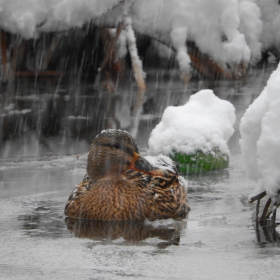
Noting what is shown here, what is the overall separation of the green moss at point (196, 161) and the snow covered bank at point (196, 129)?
24mm

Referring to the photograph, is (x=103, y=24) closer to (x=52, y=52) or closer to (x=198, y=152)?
(x=52, y=52)

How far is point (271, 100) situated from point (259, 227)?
0.99 meters

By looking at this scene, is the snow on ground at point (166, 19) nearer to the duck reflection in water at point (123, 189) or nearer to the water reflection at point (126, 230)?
the duck reflection in water at point (123, 189)

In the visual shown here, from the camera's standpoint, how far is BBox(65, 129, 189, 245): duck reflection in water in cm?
666

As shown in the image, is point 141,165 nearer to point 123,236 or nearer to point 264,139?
point 123,236

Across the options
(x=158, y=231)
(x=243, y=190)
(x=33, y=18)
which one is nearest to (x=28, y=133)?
(x=33, y=18)

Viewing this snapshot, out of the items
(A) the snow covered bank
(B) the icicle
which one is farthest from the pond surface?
(B) the icicle

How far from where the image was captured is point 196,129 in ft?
29.2

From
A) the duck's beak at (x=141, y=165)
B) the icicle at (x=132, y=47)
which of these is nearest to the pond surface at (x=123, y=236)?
the duck's beak at (x=141, y=165)

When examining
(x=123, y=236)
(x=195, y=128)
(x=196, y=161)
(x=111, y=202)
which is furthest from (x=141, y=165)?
(x=195, y=128)

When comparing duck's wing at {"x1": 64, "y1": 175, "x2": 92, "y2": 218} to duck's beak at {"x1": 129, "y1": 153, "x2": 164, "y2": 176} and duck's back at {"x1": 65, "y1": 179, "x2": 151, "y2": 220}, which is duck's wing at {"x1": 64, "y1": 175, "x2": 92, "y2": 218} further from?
duck's beak at {"x1": 129, "y1": 153, "x2": 164, "y2": 176}

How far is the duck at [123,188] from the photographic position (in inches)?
263

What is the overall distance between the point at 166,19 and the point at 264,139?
11.3 meters

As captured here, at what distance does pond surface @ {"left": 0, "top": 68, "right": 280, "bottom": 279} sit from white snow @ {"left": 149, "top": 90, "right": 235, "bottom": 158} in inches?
13.9
